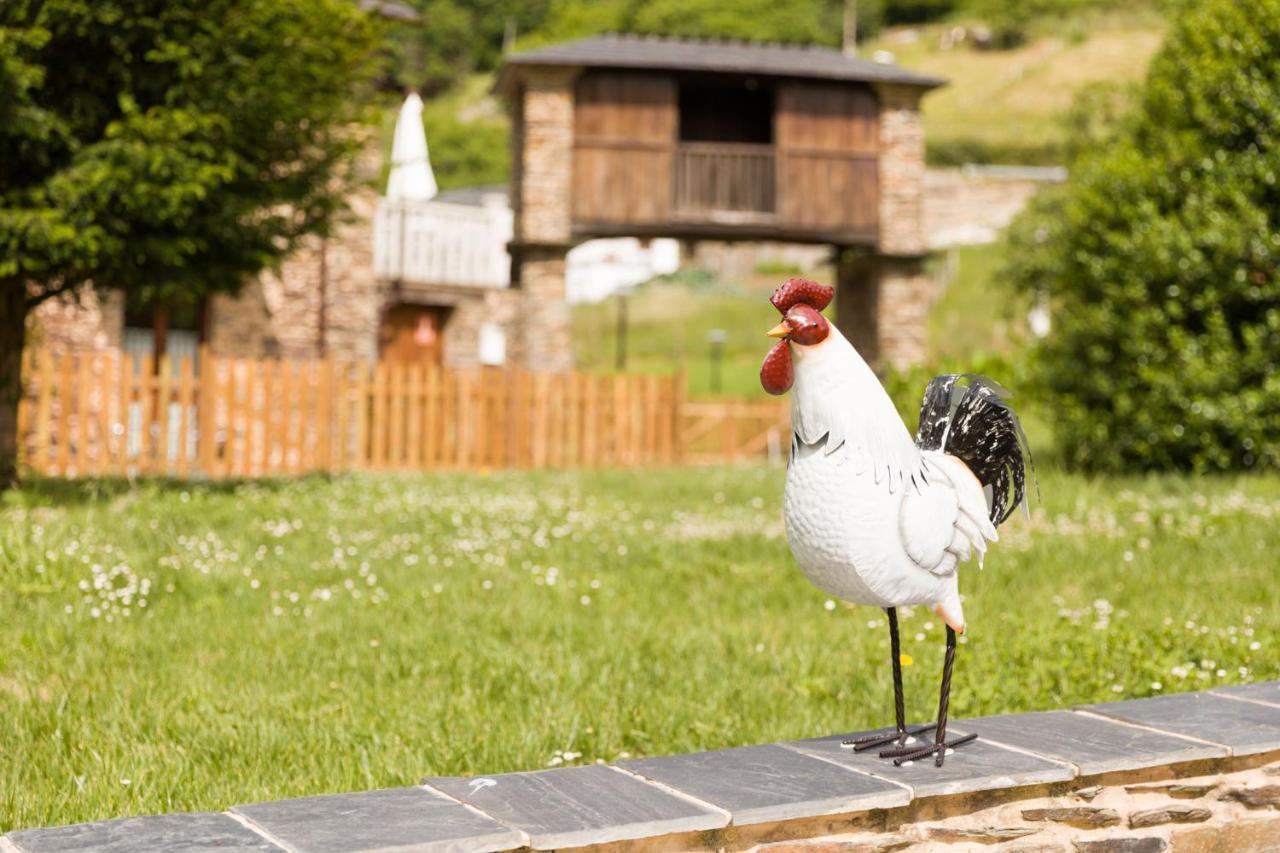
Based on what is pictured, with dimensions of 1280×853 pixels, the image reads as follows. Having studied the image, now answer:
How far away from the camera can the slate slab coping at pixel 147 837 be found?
276 cm

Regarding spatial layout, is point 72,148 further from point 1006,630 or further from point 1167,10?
point 1167,10

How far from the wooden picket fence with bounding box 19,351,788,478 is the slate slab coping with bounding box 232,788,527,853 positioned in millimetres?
12374

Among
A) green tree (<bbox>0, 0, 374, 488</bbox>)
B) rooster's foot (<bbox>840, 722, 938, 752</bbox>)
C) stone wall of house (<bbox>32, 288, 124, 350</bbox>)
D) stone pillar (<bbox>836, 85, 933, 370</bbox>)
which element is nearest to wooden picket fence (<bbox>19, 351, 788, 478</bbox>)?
stone wall of house (<bbox>32, 288, 124, 350</bbox>)

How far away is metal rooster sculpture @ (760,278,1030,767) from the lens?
3.44 metres

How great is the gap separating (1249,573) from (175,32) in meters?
9.03

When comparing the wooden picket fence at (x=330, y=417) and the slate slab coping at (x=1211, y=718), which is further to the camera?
the wooden picket fence at (x=330, y=417)

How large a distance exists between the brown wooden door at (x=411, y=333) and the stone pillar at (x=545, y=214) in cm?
412

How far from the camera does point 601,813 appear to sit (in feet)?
10.1

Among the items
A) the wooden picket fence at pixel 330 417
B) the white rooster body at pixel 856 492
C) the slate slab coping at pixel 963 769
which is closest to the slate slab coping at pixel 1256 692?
the slate slab coping at pixel 963 769

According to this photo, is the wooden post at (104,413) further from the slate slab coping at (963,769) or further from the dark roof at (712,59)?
the slate slab coping at (963,769)

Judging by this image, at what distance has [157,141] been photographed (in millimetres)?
10742

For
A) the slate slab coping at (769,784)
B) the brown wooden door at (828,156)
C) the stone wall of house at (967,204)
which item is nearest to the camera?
the slate slab coping at (769,784)

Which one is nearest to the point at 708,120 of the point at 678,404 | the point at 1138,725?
the point at 678,404

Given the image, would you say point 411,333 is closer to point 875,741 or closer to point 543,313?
point 543,313
